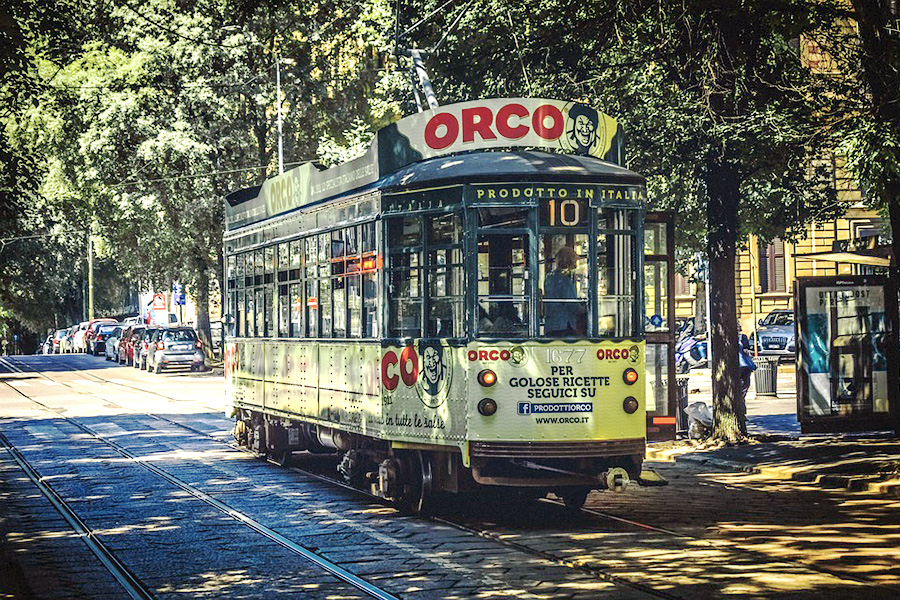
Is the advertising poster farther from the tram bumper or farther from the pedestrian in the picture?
the pedestrian

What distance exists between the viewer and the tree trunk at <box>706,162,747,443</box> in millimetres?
19344

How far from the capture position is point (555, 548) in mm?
11234

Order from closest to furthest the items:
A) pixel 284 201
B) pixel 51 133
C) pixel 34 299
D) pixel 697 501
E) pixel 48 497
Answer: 1. pixel 697 501
2. pixel 48 497
3. pixel 284 201
4. pixel 51 133
5. pixel 34 299

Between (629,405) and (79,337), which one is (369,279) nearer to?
(629,405)

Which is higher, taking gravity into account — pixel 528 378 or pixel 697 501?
pixel 528 378

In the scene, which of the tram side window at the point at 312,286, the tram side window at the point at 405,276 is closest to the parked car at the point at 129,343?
the tram side window at the point at 312,286

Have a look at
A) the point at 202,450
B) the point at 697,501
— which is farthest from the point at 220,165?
the point at 697,501

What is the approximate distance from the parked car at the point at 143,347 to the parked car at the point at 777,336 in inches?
815

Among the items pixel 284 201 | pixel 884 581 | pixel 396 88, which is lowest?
pixel 884 581

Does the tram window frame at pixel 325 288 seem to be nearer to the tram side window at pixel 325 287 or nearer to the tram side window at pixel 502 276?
the tram side window at pixel 325 287

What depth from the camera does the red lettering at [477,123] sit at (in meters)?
13.1

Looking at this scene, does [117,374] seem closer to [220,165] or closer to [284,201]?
[220,165]

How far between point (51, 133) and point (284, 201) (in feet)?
113

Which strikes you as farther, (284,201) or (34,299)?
(34,299)
